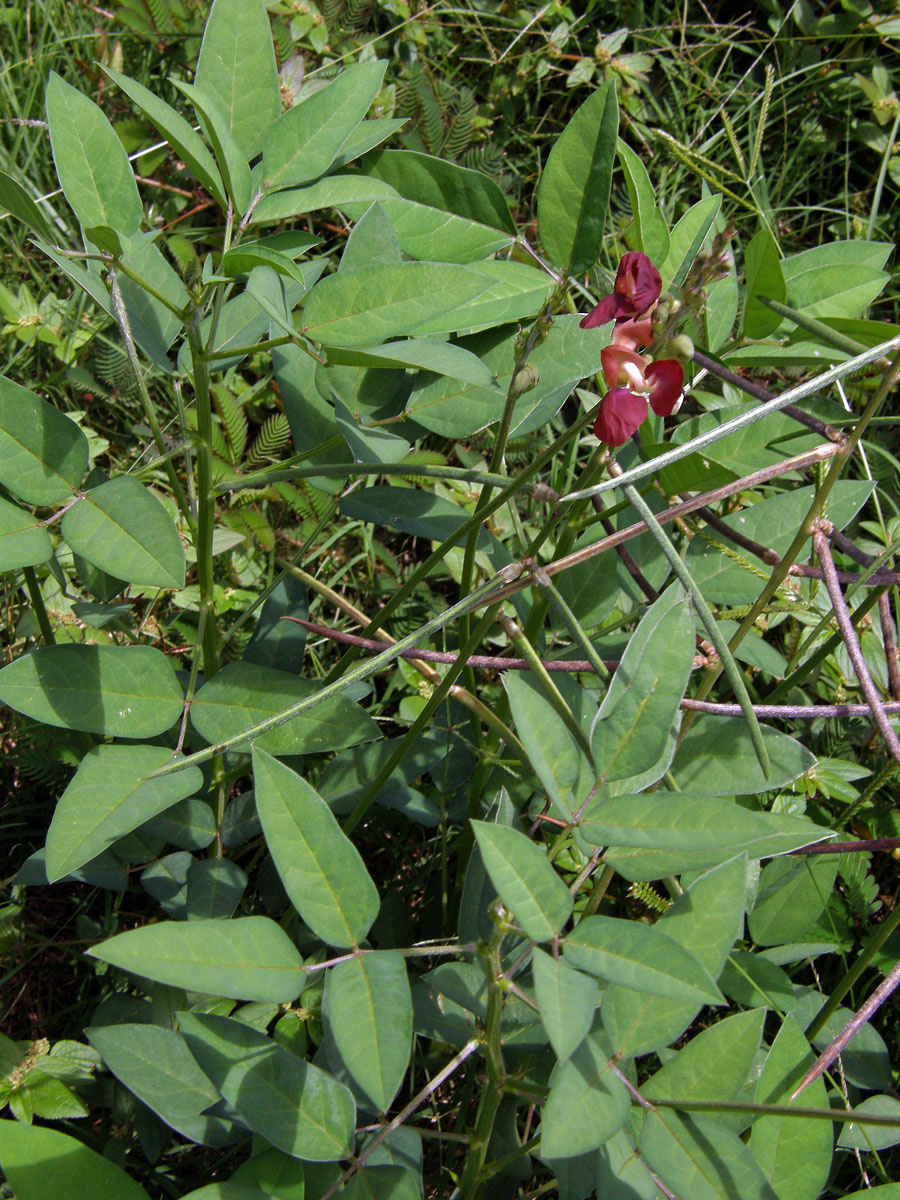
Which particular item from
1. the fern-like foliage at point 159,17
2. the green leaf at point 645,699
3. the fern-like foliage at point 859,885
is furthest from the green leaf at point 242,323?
the fern-like foliage at point 159,17

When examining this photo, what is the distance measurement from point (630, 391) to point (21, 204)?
23.5 inches

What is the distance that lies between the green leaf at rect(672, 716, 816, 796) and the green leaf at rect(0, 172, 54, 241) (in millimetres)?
907

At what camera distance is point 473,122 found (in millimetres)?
2486

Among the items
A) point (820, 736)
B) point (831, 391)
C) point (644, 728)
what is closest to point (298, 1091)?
point (644, 728)

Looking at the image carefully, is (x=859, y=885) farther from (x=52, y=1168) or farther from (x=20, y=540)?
(x=20, y=540)

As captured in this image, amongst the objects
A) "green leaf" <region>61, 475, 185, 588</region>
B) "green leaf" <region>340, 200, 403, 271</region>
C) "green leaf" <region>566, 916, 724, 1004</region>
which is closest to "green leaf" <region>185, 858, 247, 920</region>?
"green leaf" <region>61, 475, 185, 588</region>

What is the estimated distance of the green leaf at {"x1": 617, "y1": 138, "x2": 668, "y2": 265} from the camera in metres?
1.13

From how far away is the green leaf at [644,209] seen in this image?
1133 millimetres

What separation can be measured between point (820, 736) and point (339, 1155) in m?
1.28

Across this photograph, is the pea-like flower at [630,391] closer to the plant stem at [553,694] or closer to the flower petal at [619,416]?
the flower petal at [619,416]

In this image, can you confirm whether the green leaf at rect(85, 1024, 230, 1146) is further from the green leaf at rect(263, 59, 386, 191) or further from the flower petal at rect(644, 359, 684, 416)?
the green leaf at rect(263, 59, 386, 191)

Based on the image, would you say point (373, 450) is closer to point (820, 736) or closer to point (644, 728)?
point (644, 728)

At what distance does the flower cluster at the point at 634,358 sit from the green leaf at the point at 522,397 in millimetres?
199

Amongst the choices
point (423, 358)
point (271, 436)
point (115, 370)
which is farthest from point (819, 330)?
point (115, 370)
